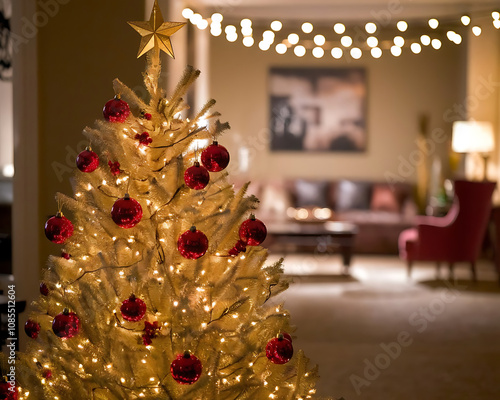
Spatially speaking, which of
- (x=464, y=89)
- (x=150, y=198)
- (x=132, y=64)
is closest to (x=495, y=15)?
(x=132, y=64)

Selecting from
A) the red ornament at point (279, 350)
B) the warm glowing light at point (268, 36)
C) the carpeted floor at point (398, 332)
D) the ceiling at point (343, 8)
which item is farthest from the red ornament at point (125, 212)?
the ceiling at point (343, 8)

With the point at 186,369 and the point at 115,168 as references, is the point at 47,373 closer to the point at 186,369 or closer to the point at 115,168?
the point at 186,369

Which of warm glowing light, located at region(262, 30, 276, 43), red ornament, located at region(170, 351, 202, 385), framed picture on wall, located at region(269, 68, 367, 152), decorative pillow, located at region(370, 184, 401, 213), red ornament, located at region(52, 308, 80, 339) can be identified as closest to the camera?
red ornament, located at region(170, 351, 202, 385)

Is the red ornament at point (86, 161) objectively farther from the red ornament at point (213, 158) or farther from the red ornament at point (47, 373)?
the red ornament at point (47, 373)

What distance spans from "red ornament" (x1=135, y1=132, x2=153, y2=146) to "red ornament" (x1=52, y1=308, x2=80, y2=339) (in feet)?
1.67

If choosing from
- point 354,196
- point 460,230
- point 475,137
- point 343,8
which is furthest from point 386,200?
point 343,8

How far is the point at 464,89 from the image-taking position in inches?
317

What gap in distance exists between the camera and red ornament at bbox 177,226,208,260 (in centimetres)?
176

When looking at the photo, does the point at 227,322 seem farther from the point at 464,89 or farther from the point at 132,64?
the point at 464,89

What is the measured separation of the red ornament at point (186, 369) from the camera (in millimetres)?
1715

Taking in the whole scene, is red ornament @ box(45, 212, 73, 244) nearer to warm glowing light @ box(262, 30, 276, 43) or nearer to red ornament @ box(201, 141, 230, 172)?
red ornament @ box(201, 141, 230, 172)

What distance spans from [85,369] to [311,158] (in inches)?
279

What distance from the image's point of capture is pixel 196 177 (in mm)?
1828

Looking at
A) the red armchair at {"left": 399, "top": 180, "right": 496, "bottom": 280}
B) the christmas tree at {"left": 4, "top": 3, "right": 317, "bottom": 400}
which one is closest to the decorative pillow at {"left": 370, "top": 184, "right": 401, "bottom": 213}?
the red armchair at {"left": 399, "top": 180, "right": 496, "bottom": 280}
